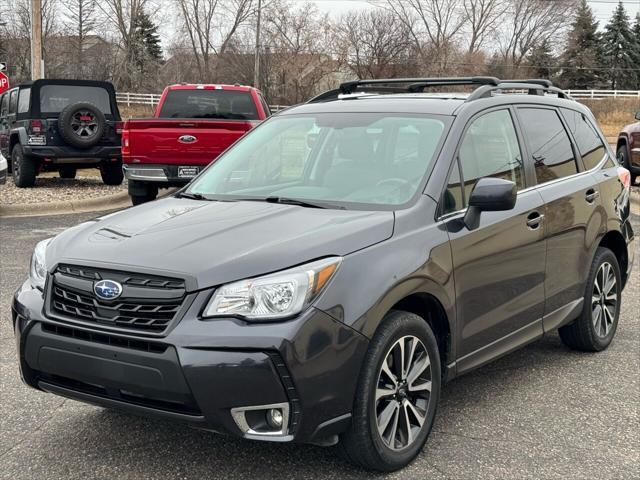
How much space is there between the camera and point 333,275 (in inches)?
120

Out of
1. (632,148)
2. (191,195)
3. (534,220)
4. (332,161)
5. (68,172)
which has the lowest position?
(68,172)

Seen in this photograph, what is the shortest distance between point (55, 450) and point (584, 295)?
3.34m

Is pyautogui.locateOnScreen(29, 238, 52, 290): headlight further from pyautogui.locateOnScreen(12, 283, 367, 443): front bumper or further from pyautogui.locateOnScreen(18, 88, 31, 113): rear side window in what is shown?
pyautogui.locateOnScreen(18, 88, 31, 113): rear side window

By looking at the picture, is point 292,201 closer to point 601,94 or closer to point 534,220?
point 534,220

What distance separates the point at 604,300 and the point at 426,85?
192 cm

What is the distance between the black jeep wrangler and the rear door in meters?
10.1

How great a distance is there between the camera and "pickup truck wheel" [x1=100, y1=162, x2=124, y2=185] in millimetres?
14375

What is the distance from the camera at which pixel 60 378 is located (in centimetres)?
326

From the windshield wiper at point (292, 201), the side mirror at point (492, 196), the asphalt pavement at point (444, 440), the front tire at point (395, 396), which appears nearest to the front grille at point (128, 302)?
the asphalt pavement at point (444, 440)

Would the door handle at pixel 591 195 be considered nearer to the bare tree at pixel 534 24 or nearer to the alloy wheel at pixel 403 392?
the alloy wheel at pixel 403 392

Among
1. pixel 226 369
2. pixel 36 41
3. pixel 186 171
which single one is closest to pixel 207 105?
pixel 186 171

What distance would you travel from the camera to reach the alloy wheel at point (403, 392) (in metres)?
3.29

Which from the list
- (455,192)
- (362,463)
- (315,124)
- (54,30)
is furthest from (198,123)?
(54,30)

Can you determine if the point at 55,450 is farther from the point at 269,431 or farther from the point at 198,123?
the point at 198,123
